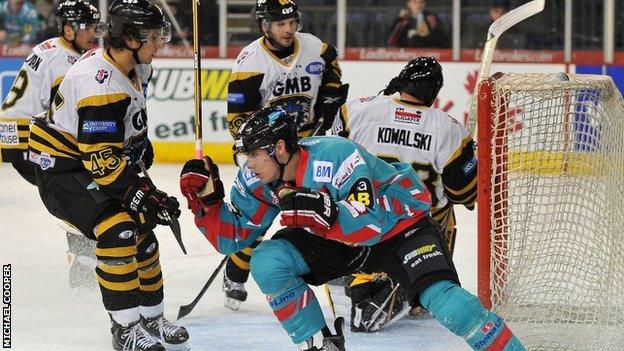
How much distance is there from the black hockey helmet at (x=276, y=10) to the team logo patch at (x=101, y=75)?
120 cm

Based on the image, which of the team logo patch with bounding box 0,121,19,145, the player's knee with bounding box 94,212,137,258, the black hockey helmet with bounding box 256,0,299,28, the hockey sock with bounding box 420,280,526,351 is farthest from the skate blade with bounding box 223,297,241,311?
the hockey sock with bounding box 420,280,526,351

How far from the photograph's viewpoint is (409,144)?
14.5ft

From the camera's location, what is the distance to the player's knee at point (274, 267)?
350 centimetres

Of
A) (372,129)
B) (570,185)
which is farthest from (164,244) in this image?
(570,185)

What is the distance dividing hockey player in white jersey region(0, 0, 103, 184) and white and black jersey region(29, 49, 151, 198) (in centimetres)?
118

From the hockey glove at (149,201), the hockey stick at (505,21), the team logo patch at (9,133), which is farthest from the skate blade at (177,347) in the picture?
the team logo patch at (9,133)

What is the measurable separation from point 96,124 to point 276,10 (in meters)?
1.33

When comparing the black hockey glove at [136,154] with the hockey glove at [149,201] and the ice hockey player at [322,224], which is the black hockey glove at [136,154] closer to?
the hockey glove at [149,201]

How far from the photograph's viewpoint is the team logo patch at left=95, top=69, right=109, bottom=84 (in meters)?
3.94

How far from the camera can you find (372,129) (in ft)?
14.6

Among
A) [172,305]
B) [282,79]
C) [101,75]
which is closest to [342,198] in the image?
[101,75]

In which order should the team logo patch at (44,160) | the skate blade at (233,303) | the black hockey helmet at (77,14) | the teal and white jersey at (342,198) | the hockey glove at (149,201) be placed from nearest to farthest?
the teal and white jersey at (342,198), the hockey glove at (149,201), the team logo patch at (44,160), the skate blade at (233,303), the black hockey helmet at (77,14)

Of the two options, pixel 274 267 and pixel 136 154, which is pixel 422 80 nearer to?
pixel 136 154

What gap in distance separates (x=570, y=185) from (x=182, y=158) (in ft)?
15.3
